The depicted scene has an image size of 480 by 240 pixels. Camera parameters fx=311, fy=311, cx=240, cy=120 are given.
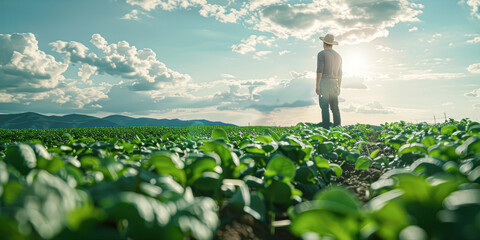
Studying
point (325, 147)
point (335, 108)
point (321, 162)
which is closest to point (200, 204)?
point (321, 162)

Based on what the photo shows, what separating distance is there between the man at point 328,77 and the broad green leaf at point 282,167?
8.66 metres

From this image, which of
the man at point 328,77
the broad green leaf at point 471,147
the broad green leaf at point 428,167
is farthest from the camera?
the man at point 328,77

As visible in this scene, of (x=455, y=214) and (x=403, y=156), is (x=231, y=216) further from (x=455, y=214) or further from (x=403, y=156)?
(x=403, y=156)

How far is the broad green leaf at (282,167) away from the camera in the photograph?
1686 millimetres

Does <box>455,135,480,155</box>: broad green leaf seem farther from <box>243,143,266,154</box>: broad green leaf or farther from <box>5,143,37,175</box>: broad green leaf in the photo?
<box>5,143,37,175</box>: broad green leaf

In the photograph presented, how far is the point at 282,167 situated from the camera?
1694 millimetres

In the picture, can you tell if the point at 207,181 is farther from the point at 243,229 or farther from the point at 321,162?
the point at 321,162

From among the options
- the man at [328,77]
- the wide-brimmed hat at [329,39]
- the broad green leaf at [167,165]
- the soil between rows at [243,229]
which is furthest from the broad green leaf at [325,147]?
the wide-brimmed hat at [329,39]

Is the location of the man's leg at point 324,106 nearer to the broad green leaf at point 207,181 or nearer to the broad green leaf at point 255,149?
the broad green leaf at point 255,149

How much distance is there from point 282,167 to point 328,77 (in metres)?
8.93

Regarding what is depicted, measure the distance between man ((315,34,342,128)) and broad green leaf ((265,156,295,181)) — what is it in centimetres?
866

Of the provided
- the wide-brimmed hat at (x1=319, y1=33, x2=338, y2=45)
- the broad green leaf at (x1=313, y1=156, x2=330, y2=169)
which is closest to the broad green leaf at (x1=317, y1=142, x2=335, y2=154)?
the broad green leaf at (x1=313, y1=156, x2=330, y2=169)

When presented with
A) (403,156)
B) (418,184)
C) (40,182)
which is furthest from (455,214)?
(403,156)

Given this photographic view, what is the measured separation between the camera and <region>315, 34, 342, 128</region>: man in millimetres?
9930
